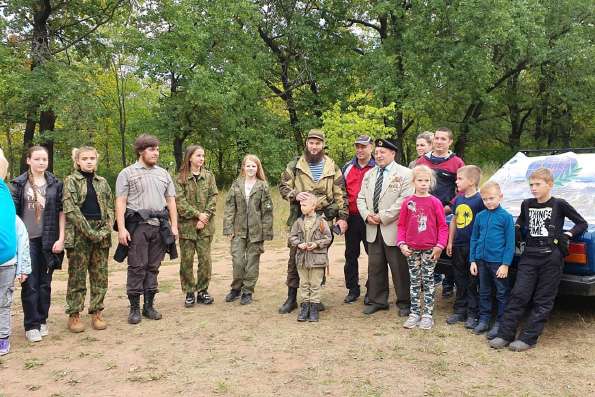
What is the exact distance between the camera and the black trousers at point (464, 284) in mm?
5184

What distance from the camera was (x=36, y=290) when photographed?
5086 mm

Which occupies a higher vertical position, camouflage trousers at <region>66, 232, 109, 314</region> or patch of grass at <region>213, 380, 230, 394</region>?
camouflage trousers at <region>66, 232, 109, 314</region>

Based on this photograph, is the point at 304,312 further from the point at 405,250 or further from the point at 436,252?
the point at 436,252

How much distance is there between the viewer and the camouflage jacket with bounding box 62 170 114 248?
5.12m

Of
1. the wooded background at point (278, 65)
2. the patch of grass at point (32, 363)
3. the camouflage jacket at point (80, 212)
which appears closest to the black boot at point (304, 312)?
the camouflage jacket at point (80, 212)

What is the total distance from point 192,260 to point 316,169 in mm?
1883

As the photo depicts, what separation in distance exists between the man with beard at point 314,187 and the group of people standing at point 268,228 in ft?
0.04

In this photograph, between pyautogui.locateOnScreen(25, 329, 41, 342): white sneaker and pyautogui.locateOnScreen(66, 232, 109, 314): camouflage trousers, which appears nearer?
pyautogui.locateOnScreen(25, 329, 41, 342): white sneaker

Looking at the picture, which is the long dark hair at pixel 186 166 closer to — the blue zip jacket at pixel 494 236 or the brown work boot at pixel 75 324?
the brown work boot at pixel 75 324

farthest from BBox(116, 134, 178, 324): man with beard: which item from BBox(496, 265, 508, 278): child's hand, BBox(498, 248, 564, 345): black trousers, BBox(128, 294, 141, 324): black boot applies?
BBox(498, 248, 564, 345): black trousers

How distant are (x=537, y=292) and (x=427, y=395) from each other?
1631 millimetres

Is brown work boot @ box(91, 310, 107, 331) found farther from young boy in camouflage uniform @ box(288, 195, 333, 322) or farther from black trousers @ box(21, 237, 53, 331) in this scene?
young boy in camouflage uniform @ box(288, 195, 333, 322)

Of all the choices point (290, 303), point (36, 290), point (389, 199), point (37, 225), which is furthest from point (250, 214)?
point (36, 290)

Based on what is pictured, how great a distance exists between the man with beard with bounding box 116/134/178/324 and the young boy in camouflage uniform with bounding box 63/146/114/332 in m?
0.18
